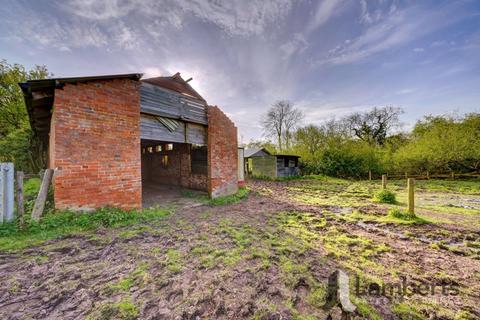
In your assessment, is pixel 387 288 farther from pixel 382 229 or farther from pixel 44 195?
pixel 44 195

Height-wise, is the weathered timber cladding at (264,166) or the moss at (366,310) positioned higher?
the weathered timber cladding at (264,166)

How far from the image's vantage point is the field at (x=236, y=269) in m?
1.97

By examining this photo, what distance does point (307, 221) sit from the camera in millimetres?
5156

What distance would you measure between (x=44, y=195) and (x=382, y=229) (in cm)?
828

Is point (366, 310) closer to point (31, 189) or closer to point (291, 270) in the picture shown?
point (291, 270)

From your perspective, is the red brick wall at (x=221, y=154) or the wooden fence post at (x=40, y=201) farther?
the red brick wall at (x=221, y=154)

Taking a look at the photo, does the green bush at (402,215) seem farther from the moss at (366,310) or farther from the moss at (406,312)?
the moss at (366,310)

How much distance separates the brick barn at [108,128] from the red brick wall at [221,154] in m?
0.04

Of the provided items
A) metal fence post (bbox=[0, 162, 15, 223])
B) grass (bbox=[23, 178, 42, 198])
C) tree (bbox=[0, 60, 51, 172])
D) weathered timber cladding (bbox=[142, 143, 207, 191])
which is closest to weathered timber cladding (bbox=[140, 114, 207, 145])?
weathered timber cladding (bbox=[142, 143, 207, 191])

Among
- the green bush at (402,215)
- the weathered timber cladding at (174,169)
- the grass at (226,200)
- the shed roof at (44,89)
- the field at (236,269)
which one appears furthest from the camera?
the weathered timber cladding at (174,169)

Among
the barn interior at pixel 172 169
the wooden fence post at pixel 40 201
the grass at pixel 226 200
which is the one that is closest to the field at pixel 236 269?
the wooden fence post at pixel 40 201

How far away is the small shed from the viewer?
18734mm

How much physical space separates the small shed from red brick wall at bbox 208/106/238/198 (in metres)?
10.7

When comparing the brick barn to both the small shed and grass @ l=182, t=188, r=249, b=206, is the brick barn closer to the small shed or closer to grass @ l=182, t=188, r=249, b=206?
grass @ l=182, t=188, r=249, b=206
